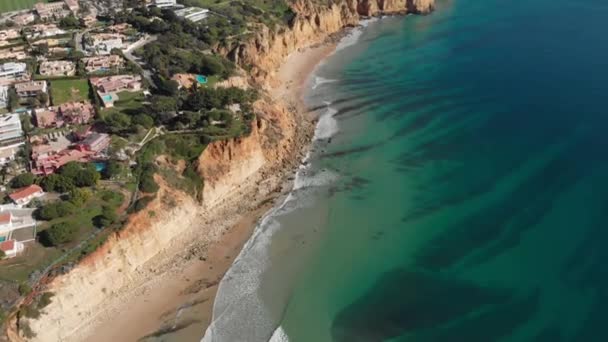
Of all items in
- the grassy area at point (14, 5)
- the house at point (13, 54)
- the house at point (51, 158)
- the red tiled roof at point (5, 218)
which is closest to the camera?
the red tiled roof at point (5, 218)

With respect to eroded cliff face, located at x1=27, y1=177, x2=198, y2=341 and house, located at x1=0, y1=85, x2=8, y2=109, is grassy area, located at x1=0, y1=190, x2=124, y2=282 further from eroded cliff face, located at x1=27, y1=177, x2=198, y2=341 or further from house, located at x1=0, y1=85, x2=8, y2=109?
house, located at x1=0, y1=85, x2=8, y2=109

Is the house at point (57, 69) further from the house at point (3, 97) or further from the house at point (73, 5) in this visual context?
the house at point (73, 5)

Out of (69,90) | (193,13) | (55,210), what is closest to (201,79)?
(69,90)

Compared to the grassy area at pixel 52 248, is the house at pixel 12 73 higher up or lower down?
higher up

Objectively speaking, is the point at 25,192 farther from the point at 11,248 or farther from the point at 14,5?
the point at 14,5

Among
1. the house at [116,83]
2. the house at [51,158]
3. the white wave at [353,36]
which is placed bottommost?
the house at [51,158]

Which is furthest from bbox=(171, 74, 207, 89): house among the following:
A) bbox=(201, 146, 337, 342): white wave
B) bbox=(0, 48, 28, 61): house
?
bbox=(0, 48, 28, 61): house

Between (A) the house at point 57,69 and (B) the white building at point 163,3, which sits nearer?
(A) the house at point 57,69

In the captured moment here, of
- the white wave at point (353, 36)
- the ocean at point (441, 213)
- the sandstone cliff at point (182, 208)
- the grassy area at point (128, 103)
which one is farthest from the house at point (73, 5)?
the white wave at point (353, 36)
